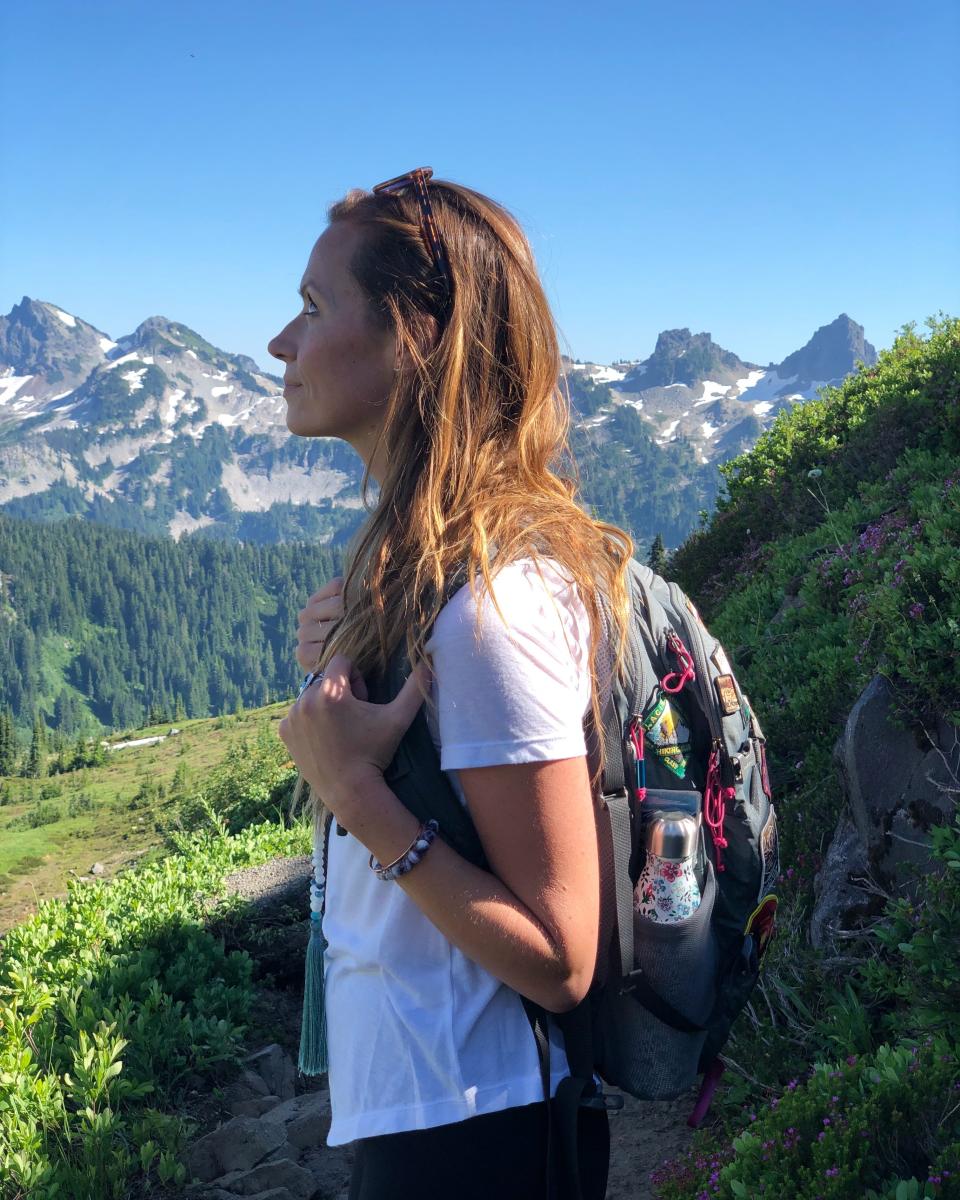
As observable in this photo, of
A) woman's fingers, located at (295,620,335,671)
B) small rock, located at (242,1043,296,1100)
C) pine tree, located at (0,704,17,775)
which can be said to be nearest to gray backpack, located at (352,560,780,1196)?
woman's fingers, located at (295,620,335,671)

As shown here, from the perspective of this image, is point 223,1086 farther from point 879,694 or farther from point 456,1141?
point 456,1141

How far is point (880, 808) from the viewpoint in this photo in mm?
4055

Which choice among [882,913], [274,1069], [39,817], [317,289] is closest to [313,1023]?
[317,289]

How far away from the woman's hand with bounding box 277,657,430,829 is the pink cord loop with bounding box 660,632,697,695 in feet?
1.54

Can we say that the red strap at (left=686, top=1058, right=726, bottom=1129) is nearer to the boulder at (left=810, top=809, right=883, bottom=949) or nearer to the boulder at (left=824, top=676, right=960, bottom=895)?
the boulder at (left=824, top=676, right=960, bottom=895)

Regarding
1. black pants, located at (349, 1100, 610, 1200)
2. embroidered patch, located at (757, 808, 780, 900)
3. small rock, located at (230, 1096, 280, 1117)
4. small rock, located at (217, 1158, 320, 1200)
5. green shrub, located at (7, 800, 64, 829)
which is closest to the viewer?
black pants, located at (349, 1100, 610, 1200)

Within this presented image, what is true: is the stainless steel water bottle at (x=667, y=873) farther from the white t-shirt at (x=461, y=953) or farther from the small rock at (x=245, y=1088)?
the small rock at (x=245, y=1088)

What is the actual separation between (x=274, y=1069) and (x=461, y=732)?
4.63m

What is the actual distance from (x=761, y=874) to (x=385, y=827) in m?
0.79

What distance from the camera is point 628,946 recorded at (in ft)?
5.83

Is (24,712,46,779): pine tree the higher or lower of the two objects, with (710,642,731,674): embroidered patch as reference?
lower

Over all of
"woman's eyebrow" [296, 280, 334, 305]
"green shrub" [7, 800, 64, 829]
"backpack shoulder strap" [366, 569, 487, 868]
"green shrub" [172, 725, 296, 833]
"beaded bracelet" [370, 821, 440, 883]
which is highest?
"woman's eyebrow" [296, 280, 334, 305]

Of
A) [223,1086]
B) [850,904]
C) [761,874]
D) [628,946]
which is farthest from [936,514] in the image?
[223,1086]

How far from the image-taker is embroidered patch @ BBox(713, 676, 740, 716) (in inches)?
75.0
